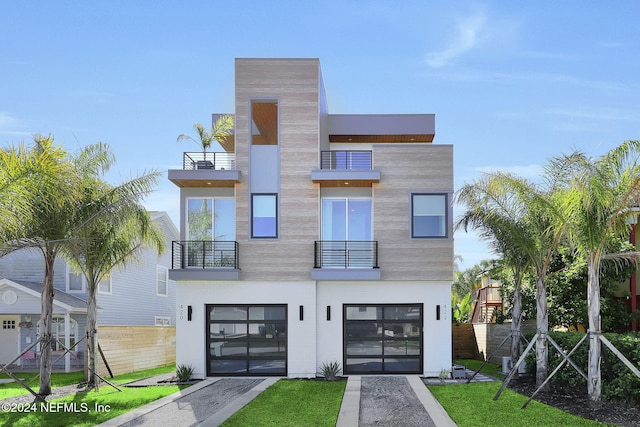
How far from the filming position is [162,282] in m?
28.0

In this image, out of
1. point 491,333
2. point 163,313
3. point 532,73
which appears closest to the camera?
point 532,73

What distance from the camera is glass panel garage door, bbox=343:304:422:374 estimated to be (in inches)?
681

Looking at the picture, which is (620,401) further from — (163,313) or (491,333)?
(163,313)

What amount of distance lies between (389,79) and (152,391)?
32.2ft

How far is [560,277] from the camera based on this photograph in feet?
59.1

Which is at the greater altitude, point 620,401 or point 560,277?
point 560,277

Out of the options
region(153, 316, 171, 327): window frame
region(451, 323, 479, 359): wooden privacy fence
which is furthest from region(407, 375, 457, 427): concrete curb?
region(153, 316, 171, 327): window frame

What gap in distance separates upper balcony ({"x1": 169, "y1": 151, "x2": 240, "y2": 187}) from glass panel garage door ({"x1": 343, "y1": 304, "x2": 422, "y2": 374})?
5.52 meters

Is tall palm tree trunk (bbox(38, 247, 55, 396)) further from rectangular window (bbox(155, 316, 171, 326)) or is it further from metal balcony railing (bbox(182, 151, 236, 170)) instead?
rectangular window (bbox(155, 316, 171, 326))

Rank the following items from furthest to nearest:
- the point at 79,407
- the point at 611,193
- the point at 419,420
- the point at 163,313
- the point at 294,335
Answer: the point at 163,313 → the point at 294,335 → the point at 79,407 → the point at 611,193 → the point at 419,420

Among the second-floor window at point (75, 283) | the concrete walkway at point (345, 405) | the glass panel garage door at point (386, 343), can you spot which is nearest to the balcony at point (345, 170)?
the glass panel garage door at point (386, 343)

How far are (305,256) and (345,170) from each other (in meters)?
2.73

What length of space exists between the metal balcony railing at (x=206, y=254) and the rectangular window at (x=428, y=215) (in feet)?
17.5

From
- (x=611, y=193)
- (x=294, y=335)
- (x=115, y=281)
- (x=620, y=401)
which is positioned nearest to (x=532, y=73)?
(x=611, y=193)
